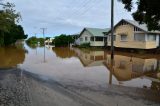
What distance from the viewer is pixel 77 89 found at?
11.8m

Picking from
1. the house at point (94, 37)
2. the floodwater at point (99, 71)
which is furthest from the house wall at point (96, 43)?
the floodwater at point (99, 71)

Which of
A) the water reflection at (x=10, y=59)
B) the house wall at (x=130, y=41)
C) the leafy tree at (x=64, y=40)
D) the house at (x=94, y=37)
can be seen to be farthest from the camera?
the leafy tree at (x=64, y=40)

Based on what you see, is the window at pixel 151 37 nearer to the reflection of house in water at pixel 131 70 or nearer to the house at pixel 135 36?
the house at pixel 135 36

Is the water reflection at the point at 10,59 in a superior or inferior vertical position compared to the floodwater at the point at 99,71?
superior

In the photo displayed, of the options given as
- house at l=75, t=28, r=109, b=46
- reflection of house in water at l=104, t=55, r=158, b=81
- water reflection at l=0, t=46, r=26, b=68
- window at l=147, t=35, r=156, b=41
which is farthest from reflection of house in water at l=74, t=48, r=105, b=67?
house at l=75, t=28, r=109, b=46

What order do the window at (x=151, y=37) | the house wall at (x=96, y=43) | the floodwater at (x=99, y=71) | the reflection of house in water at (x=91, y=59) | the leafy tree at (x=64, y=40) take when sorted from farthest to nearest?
the leafy tree at (x=64, y=40)
the house wall at (x=96, y=43)
the window at (x=151, y=37)
the reflection of house in water at (x=91, y=59)
the floodwater at (x=99, y=71)

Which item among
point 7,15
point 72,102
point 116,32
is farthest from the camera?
point 116,32

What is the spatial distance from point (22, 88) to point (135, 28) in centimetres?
3202

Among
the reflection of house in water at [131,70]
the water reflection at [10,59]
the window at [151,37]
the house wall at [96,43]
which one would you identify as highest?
the window at [151,37]

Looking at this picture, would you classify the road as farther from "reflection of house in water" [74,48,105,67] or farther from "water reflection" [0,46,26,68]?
"reflection of house in water" [74,48,105,67]

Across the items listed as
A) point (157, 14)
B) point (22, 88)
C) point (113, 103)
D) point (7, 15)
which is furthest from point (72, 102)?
point (7, 15)

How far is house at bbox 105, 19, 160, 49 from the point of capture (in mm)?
39438

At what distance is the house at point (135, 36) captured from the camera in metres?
39.4

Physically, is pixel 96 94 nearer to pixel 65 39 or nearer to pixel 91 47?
pixel 91 47
